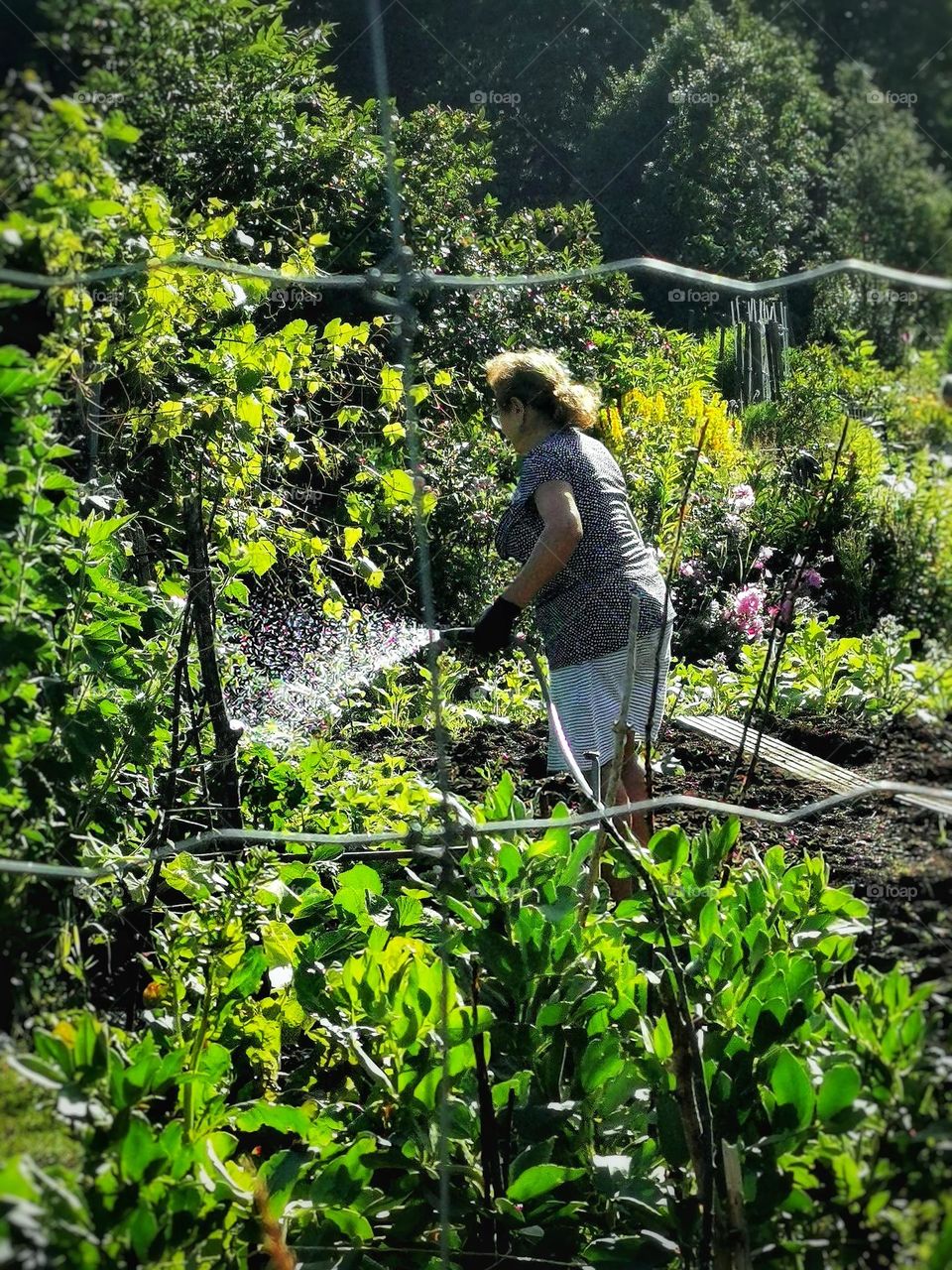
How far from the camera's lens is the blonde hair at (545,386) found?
7.64 feet

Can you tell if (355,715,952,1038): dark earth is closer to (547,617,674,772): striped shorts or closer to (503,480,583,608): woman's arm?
(547,617,674,772): striped shorts

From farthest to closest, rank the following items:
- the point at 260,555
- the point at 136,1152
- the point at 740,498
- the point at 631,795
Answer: the point at 631,795
the point at 260,555
the point at 740,498
the point at 136,1152

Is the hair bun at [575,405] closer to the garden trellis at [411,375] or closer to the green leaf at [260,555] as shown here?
the garden trellis at [411,375]

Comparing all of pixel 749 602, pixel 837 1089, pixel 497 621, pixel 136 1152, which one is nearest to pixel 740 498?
pixel 749 602

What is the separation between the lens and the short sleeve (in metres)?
2.37

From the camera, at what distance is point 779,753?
8.33 ft

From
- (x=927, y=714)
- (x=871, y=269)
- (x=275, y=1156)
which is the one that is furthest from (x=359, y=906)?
(x=871, y=269)

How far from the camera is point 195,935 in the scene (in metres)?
2.01

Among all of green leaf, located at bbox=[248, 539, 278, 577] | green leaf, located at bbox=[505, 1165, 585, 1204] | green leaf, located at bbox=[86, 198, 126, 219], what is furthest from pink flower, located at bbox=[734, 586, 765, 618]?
green leaf, located at bbox=[86, 198, 126, 219]

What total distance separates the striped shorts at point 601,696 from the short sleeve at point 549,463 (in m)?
0.38

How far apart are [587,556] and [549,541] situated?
0.29 ft

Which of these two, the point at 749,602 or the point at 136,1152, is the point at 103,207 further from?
the point at 749,602

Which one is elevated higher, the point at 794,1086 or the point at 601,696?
the point at 601,696

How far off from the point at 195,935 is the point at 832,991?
100 centimetres
